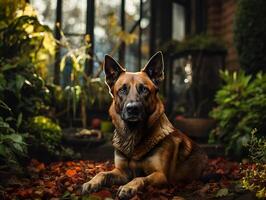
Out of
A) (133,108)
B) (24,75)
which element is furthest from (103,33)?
(133,108)

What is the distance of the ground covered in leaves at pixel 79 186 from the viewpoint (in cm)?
383

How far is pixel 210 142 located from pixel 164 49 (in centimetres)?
355

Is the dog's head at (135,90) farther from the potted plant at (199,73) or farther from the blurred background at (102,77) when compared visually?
the potted plant at (199,73)

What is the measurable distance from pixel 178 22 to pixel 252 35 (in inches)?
180

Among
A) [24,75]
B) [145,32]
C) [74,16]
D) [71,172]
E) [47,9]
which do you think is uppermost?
[47,9]

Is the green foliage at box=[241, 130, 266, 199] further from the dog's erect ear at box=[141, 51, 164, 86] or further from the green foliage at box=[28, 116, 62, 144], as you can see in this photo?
the green foliage at box=[28, 116, 62, 144]

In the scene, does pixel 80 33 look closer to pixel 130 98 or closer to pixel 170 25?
pixel 170 25

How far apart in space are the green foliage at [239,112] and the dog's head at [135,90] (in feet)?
7.27

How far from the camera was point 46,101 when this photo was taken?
6.73 m

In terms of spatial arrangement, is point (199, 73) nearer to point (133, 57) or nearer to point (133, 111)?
point (133, 57)

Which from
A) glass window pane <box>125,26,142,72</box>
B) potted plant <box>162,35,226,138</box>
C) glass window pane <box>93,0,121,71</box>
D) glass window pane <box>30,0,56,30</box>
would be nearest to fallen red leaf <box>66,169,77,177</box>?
potted plant <box>162,35,226,138</box>

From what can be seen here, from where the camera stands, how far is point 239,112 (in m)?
6.69

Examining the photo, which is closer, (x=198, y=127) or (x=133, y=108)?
(x=133, y=108)

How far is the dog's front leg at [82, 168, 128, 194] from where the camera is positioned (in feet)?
12.5
